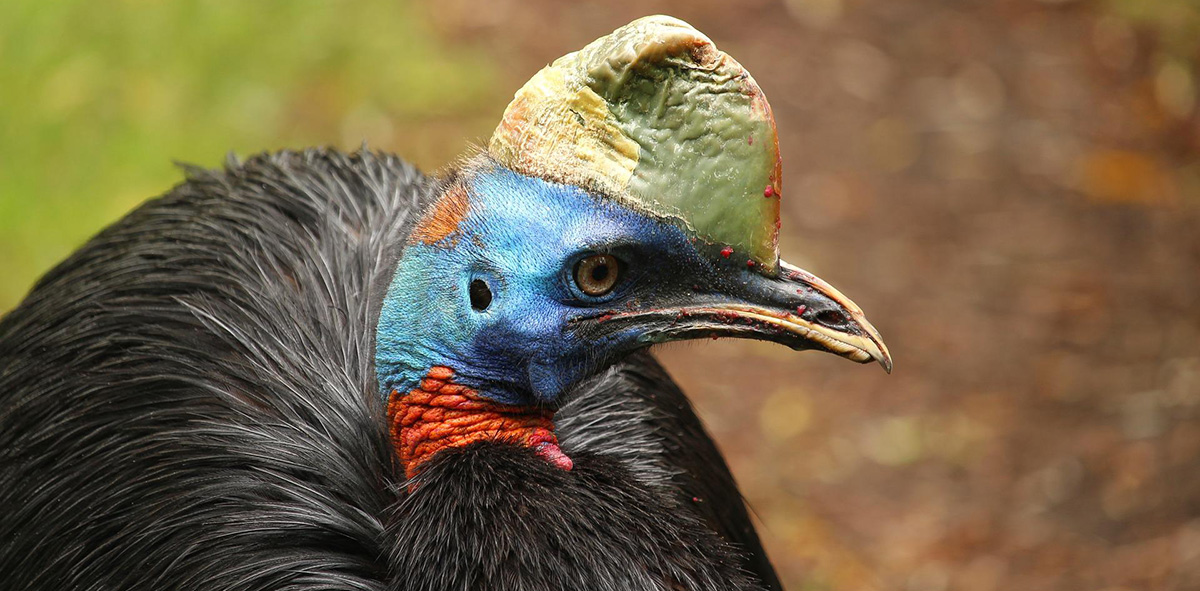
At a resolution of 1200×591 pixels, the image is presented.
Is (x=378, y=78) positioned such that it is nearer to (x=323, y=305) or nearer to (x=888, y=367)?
(x=323, y=305)

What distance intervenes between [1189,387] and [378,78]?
3.92 m

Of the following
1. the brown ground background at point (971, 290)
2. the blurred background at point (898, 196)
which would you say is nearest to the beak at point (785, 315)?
the blurred background at point (898, 196)

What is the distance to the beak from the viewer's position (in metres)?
2.10

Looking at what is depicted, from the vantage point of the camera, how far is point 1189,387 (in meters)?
5.02

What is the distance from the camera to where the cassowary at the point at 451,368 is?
2.06 m

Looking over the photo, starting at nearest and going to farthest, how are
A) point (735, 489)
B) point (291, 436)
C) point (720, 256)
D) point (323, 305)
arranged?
point (720, 256) < point (291, 436) < point (323, 305) < point (735, 489)

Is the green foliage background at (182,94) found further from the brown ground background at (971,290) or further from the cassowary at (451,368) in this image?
the cassowary at (451,368)

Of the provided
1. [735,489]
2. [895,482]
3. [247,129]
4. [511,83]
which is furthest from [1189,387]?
[247,129]

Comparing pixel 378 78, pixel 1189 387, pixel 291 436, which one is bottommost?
pixel 291 436

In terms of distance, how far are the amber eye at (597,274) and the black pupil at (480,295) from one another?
0.52 feet

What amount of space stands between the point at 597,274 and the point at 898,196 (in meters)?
4.10

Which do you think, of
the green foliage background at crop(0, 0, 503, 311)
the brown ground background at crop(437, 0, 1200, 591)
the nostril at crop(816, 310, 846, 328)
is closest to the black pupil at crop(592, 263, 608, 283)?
the nostril at crop(816, 310, 846, 328)

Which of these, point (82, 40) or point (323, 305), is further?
point (82, 40)

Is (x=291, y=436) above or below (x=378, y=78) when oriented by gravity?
below
